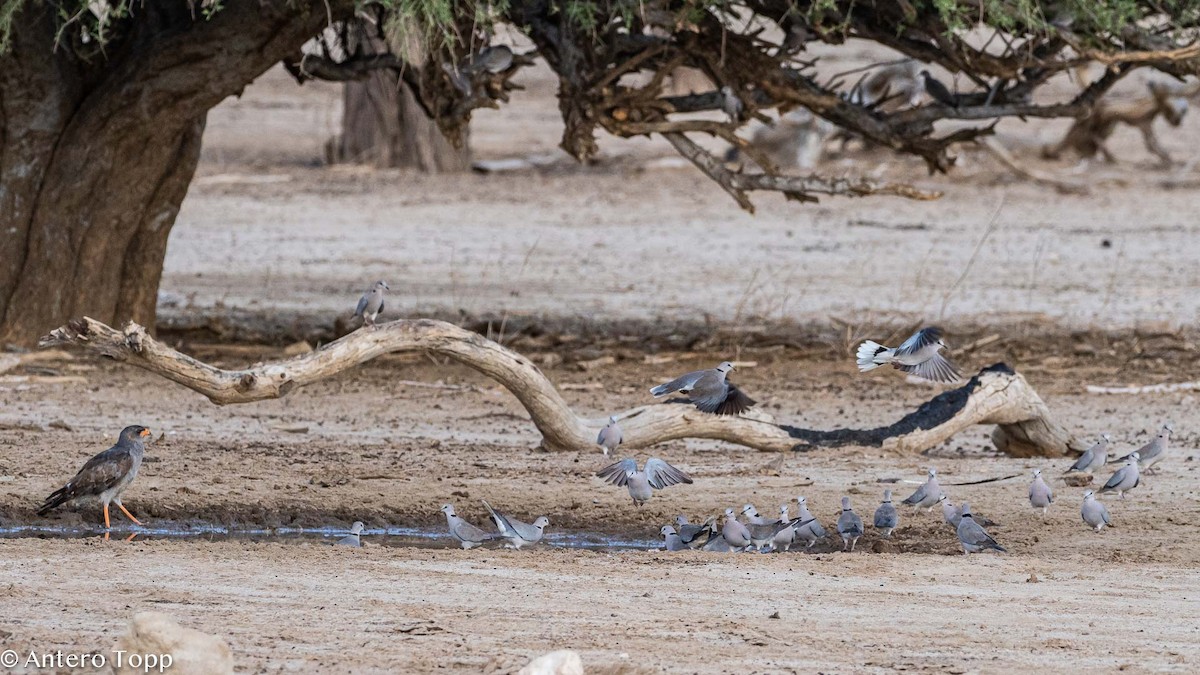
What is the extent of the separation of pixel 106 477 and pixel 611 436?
273 centimetres

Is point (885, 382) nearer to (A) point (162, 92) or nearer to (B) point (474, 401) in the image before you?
(B) point (474, 401)

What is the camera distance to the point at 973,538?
7582mm

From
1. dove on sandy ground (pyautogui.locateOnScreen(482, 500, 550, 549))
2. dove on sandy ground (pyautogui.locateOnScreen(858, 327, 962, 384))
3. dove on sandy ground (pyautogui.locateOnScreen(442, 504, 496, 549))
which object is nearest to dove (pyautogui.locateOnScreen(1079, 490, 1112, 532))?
→ dove on sandy ground (pyautogui.locateOnScreen(858, 327, 962, 384))

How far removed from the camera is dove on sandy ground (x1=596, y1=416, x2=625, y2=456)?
928 centimetres

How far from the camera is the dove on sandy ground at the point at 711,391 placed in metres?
8.66

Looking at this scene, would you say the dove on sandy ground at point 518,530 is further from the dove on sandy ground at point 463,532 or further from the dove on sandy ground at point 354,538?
the dove on sandy ground at point 354,538

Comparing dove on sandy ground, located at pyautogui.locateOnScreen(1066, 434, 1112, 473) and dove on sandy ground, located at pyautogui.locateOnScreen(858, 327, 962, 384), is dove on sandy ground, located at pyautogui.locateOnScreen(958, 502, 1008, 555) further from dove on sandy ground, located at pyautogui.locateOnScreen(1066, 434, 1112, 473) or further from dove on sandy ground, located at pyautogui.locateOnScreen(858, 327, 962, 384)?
dove on sandy ground, located at pyautogui.locateOnScreen(1066, 434, 1112, 473)

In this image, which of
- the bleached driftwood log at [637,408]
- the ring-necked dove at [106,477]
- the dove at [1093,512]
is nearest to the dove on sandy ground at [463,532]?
the bleached driftwood log at [637,408]

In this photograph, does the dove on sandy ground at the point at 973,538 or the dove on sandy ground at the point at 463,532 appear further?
the dove on sandy ground at the point at 463,532

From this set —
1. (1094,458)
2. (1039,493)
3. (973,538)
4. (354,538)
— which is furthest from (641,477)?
(1094,458)

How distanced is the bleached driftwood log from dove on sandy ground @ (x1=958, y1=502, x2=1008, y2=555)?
219 centimetres

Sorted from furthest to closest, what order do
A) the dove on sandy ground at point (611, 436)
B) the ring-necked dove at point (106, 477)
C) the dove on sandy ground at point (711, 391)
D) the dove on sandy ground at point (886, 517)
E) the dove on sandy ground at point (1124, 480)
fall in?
the dove on sandy ground at point (611, 436)
the dove on sandy ground at point (711, 391)
the dove on sandy ground at point (1124, 480)
the dove on sandy ground at point (886, 517)
the ring-necked dove at point (106, 477)

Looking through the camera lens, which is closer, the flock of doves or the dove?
the flock of doves

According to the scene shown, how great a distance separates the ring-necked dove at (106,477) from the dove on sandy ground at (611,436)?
2.52m
